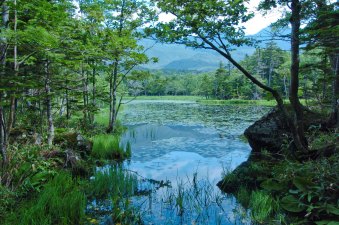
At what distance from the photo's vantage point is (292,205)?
4.99 metres

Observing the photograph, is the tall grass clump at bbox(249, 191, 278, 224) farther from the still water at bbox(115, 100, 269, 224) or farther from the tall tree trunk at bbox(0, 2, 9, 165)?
the tall tree trunk at bbox(0, 2, 9, 165)

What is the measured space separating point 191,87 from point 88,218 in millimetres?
99732

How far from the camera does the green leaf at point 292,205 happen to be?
4.88 meters

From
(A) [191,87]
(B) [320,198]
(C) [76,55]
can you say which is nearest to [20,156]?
(C) [76,55]

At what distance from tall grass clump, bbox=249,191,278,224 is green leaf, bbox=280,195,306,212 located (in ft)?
1.50

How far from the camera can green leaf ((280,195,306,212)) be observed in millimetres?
4877

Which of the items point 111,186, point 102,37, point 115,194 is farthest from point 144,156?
point 102,37

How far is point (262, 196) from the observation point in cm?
585

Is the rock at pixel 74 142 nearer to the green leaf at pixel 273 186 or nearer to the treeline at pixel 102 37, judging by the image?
the treeline at pixel 102 37

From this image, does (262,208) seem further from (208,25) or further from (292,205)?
(208,25)

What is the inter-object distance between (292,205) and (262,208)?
0.66m

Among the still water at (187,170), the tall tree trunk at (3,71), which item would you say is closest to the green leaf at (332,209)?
the still water at (187,170)

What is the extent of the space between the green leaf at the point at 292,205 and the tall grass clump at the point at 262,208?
0.46 metres

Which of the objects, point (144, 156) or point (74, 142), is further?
point (144, 156)
